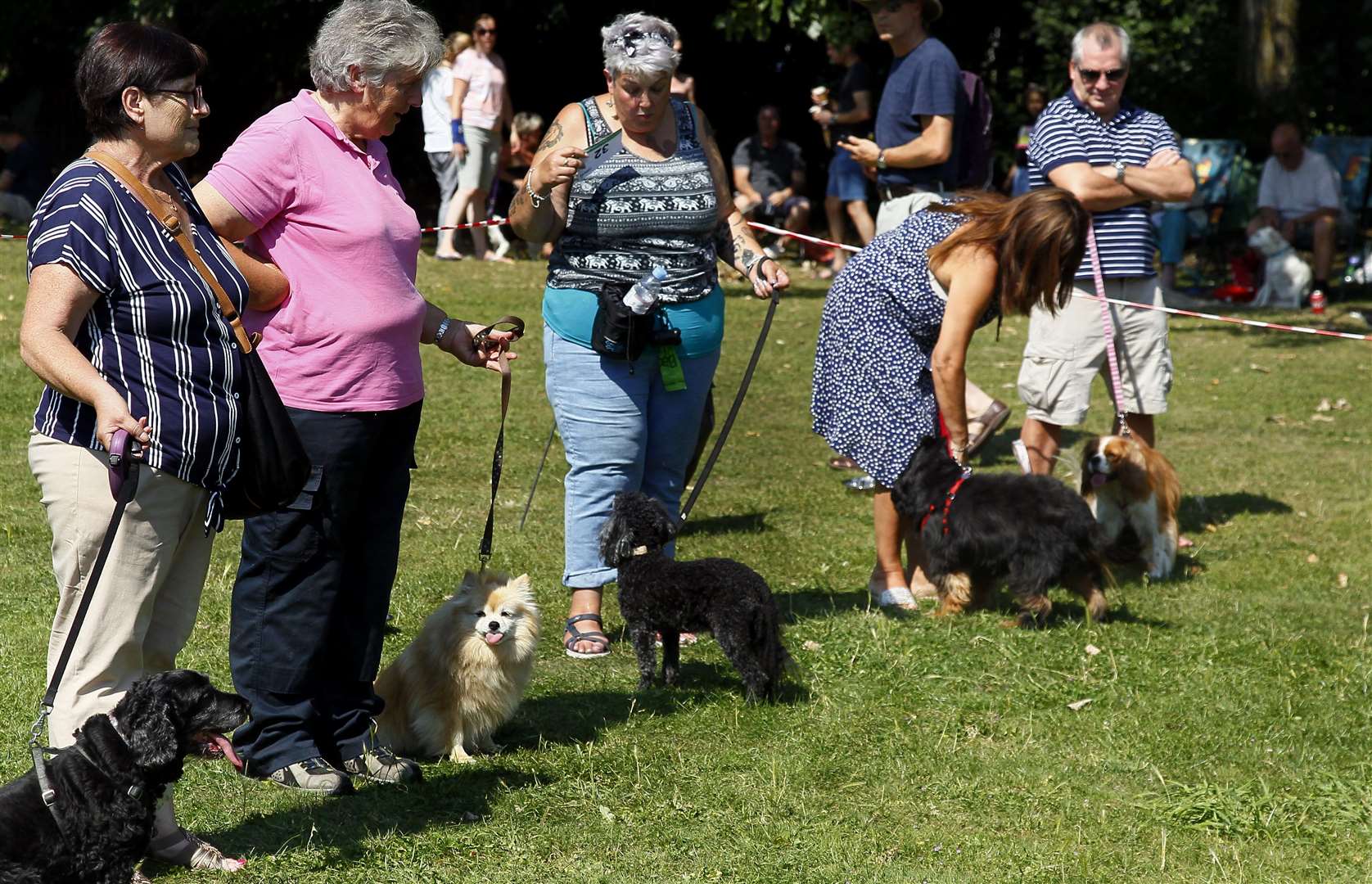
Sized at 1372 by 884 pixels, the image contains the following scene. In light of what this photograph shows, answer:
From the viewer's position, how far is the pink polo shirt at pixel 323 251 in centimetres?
374

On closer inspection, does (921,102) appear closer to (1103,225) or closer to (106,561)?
(1103,225)

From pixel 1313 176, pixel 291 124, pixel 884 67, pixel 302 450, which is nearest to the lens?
pixel 302 450

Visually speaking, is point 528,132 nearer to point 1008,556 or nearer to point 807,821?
point 1008,556

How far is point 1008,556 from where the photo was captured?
5.80m

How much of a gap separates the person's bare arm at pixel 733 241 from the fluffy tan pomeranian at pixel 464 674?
4.90 ft

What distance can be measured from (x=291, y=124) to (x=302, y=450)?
89 centimetres

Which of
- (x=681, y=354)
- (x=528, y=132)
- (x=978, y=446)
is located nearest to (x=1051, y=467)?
(x=978, y=446)

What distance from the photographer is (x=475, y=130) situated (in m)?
15.2

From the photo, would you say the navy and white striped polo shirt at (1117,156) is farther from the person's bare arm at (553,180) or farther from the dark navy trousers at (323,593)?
the dark navy trousers at (323,593)

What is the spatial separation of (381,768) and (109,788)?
47.4 inches

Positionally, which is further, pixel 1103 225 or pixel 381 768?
pixel 1103 225

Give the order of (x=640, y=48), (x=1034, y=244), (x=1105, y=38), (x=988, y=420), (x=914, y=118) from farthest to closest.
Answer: (x=988, y=420), (x=914, y=118), (x=1105, y=38), (x=1034, y=244), (x=640, y=48)

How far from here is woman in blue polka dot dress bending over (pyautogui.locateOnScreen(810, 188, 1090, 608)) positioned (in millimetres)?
5590

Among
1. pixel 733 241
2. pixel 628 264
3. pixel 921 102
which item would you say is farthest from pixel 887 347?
pixel 921 102
